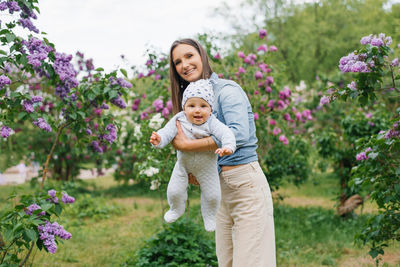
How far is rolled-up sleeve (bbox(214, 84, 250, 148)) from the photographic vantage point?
1.94 metres

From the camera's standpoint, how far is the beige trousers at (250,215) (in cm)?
209

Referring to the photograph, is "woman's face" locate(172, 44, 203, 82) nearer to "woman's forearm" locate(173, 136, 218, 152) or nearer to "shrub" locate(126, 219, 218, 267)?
"woman's forearm" locate(173, 136, 218, 152)

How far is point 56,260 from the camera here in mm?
4434

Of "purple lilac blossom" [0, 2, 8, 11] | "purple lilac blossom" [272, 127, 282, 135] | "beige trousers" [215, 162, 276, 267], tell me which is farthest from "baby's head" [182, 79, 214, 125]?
"purple lilac blossom" [272, 127, 282, 135]

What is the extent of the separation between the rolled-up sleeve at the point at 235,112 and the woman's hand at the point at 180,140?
0.16 metres

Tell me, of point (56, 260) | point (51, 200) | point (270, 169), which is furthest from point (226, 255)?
point (270, 169)

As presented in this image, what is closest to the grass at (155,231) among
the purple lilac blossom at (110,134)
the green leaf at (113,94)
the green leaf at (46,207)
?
the green leaf at (46,207)

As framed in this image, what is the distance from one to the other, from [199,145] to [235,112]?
26 centimetres

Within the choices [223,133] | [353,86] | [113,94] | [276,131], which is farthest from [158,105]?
[223,133]

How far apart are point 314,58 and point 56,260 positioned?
16049 mm

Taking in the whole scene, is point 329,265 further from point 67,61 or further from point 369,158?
point 67,61

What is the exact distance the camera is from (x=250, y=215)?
6.89 feet

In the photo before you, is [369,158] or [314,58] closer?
[369,158]

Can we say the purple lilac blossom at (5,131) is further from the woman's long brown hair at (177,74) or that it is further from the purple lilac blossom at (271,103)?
the purple lilac blossom at (271,103)
